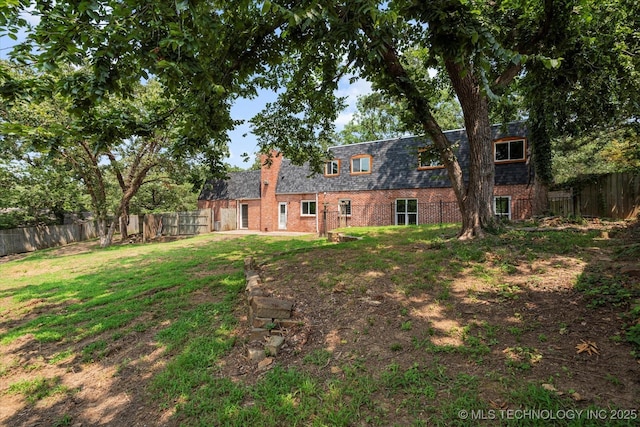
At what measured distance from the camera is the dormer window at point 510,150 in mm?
15641

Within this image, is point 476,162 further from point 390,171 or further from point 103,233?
point 103,233

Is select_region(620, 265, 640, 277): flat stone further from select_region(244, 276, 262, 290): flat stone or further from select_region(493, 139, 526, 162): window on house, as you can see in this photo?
select_region(493, 139, 526, 162): window on house

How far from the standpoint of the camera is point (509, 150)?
630 inches

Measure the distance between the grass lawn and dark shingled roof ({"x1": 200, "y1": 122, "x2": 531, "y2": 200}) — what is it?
10.1 metres

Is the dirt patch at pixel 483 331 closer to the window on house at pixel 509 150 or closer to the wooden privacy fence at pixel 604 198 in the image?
the wooden privacy fence at pixel 604 198

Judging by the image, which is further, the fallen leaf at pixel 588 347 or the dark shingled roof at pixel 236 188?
the dark shingled roof at pixel 236 188

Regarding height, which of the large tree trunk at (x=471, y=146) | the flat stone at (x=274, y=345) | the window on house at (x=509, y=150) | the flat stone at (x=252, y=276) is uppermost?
the window on house at (x=509, y=150)

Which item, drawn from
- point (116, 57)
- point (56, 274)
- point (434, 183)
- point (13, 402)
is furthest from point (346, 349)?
point (434, 183)

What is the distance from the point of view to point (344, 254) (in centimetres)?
719

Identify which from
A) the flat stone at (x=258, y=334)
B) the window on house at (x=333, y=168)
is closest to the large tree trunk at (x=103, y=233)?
the window on house at (x=333, y=168)

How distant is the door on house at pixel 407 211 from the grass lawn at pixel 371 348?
1165cm

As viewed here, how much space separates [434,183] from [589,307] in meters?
14.7

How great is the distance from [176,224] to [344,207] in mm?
12643

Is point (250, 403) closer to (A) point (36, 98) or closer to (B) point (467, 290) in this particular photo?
(B) point (467, 290)
